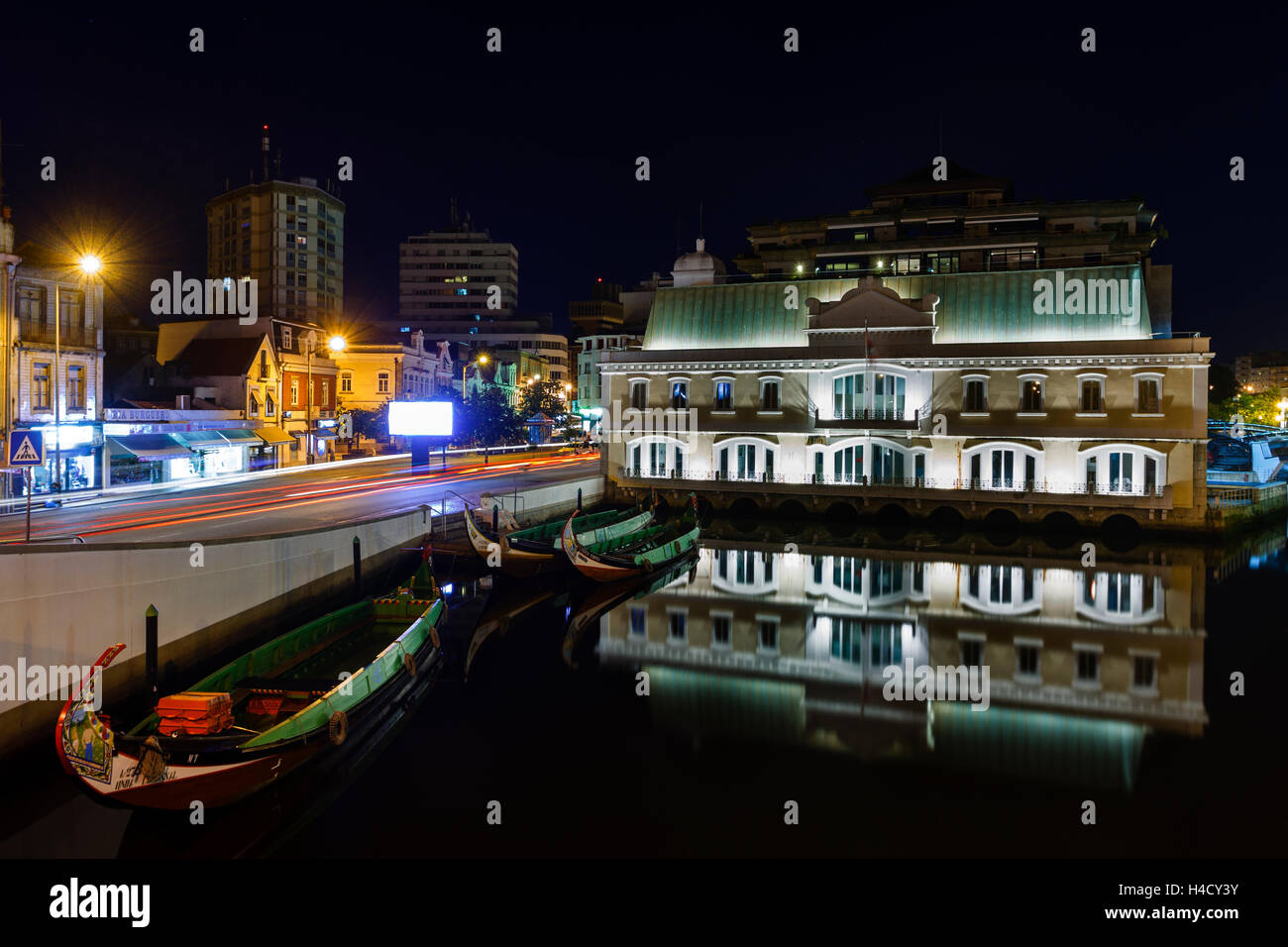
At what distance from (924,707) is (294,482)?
35273 mm

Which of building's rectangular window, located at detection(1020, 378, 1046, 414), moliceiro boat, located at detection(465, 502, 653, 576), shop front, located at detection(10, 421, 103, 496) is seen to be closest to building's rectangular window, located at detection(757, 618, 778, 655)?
moliceiro boat, located at detection(465, 502, 653, 576)

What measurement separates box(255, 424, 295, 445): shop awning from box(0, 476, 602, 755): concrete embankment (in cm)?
3314

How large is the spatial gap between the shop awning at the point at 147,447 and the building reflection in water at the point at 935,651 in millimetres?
27961

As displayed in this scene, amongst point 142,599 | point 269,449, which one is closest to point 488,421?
point 269,449

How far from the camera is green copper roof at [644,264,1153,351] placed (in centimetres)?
4766

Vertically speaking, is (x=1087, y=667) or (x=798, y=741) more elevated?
(x=1087, y=667)

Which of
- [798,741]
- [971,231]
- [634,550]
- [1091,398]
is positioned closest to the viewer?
[798,741]

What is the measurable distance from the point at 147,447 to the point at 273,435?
15776 millimetres

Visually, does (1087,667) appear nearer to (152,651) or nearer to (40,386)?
(152,651)

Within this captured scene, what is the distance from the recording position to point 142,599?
19.9 meters

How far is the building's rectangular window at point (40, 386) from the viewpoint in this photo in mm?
37219

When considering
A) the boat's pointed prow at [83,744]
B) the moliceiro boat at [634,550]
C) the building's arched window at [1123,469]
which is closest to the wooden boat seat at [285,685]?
the boat's pointed prow at [83,744]

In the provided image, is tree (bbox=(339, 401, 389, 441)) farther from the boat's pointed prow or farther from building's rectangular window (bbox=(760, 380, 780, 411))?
the boat's pointed prow

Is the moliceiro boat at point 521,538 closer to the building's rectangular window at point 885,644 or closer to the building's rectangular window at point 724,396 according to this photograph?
the building's rectangular window at point 885,644
